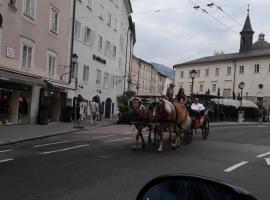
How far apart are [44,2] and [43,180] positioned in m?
21.1

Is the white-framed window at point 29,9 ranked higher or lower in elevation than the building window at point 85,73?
higher

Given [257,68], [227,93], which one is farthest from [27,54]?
[227,93]

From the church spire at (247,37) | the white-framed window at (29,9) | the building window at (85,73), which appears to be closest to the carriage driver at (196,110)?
the white-framed window at (29,9)

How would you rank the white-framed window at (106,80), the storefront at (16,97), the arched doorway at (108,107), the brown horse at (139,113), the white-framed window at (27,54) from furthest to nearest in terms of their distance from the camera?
the arched doorway at (108,107) → the white-framed window at (106,80) → the white-framed window at (27,54) → the storefront at (16,97) → the brown horse at (139,113)

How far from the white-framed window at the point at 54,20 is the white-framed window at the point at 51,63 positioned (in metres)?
1.54

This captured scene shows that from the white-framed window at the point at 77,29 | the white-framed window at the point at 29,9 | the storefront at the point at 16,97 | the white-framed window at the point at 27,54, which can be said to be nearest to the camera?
the storefront at the point at 16,97

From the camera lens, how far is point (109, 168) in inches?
423

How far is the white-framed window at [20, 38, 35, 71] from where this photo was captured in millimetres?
25422

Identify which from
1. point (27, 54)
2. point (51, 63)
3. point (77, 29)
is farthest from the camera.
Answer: point (77, 29)

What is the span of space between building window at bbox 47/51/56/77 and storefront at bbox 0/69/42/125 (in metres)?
3.07

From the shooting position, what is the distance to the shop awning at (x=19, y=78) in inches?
867

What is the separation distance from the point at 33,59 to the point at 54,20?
4644 millimetres

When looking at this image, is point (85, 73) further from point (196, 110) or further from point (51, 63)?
point (196, 110)

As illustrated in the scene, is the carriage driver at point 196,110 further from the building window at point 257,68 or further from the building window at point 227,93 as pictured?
the building window at point 227,93
